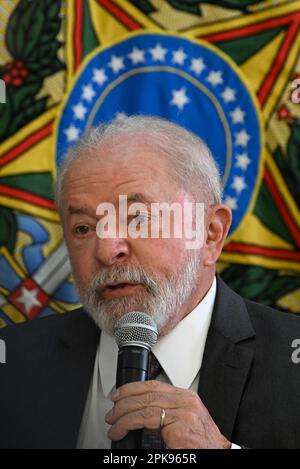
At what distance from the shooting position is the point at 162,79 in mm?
1849

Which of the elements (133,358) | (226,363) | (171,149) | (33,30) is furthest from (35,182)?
(133,358)

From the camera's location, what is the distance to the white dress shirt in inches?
55.7

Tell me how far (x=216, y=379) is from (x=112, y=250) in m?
0.34

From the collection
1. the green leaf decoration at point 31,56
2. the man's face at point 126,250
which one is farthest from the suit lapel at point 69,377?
the green leaf decoration at point 31,56

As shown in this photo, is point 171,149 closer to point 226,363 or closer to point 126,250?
point 126,250

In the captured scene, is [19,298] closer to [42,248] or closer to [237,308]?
[42,248]

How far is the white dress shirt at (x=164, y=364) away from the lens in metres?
1.41

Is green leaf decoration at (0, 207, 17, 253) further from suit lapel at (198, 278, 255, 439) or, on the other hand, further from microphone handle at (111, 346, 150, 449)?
microphone handle at (111, 346, 150, 449)

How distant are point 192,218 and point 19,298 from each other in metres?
0.65

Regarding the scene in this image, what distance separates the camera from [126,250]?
1385 millimetres

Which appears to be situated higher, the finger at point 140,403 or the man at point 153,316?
the man at point 153,316

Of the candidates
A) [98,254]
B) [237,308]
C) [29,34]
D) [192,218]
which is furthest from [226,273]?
[29,34]

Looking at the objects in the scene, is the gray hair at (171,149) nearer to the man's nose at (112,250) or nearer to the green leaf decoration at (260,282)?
the man's nose at (112,250)
